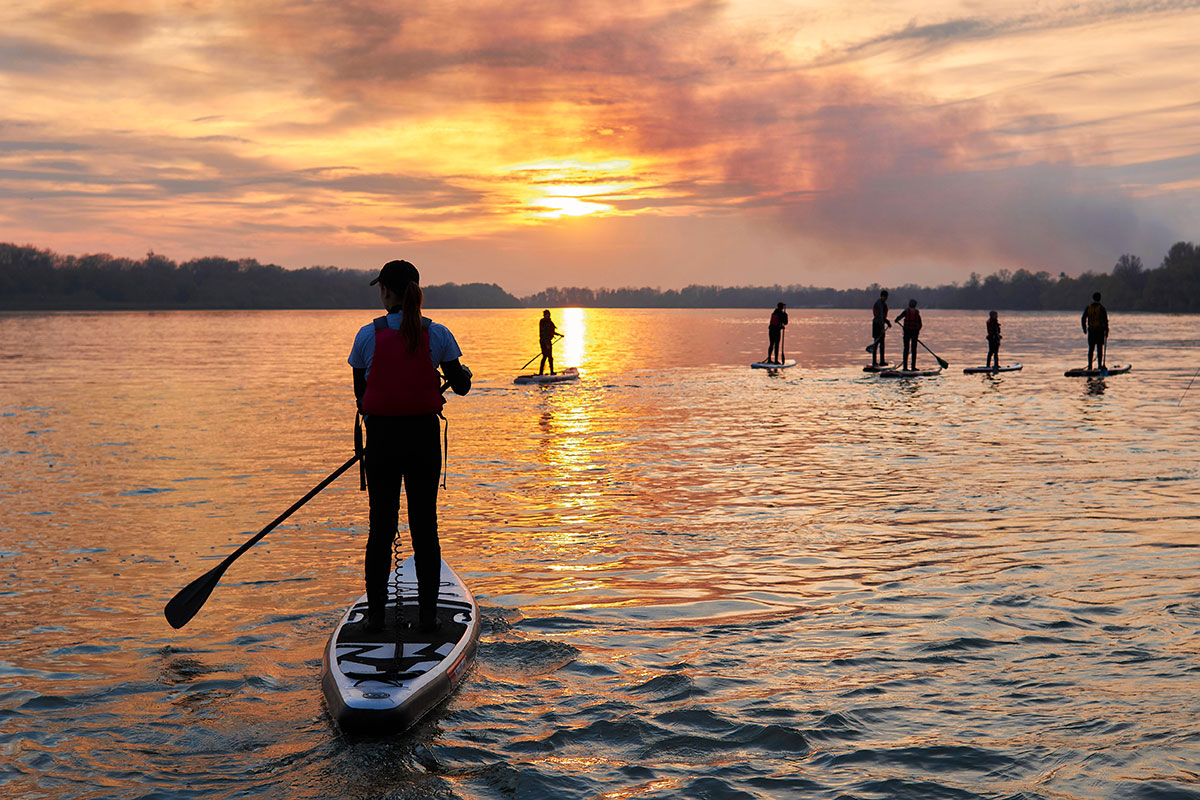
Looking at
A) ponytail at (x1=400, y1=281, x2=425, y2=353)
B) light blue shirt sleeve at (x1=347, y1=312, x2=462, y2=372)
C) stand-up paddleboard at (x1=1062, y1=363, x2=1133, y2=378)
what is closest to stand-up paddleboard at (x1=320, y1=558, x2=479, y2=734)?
light blue shirt sleeve at (x1=347, y1=312, x2=462, y2=372)

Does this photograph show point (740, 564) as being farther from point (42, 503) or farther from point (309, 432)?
point (309, 432)

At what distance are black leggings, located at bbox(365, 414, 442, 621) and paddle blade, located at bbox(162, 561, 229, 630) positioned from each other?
165 centimetres

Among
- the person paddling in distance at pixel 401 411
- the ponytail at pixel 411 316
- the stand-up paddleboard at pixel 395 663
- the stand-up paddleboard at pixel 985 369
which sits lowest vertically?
the stand-up paddleboard at pixel 395 663

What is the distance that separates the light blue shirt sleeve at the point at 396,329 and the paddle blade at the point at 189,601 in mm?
2283

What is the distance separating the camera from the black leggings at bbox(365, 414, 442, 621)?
6.25m

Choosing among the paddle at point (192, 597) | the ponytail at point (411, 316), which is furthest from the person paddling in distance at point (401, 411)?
the paddle at point (192, 597)

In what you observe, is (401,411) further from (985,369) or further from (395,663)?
(985,369)

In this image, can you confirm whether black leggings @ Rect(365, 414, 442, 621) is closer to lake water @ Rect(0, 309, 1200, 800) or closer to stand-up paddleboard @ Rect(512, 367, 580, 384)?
lake water @ Rect(0, 309, 1200, 800)

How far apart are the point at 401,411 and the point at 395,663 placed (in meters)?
1.58

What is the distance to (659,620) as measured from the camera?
7.48m

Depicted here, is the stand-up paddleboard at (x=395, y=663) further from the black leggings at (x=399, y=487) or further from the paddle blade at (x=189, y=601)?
the paddle blade at (x=189, y=601)

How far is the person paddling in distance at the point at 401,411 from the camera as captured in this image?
616 cm

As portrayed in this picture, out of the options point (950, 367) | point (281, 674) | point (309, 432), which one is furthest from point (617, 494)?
point (950, 367)

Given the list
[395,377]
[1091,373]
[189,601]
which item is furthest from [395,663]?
[1091,373]
